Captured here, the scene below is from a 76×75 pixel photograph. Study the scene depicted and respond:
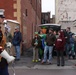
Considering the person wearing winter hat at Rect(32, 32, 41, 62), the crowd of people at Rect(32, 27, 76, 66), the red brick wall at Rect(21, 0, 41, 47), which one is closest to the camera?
the crowd of people at Rect(32, 27, 76, 66)

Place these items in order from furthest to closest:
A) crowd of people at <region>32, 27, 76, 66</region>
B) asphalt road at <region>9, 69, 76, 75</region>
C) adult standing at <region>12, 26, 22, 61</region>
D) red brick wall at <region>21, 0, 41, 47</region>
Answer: red brick wall at <region>21, 0, 41, 47</region>, adult standing at <region>12, 26, 22, 61</region>, crowd of people at <region>32, 27, 76, 66</region>, asphalt road at <region>9, 69, 76, 75</region>

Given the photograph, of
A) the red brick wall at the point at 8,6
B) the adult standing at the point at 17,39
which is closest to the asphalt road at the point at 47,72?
the adult standing at the point at 17,39

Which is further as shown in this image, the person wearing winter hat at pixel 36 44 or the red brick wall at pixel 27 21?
the red brick wall at pixel 27 21

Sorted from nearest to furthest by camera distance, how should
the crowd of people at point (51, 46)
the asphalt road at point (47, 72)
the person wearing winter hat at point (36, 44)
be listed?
the asphalt road at point (47, 72) < the crowd of people at point (51, 46) < the person wearing winter hat at point (36, 44)

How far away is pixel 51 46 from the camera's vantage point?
15078mm

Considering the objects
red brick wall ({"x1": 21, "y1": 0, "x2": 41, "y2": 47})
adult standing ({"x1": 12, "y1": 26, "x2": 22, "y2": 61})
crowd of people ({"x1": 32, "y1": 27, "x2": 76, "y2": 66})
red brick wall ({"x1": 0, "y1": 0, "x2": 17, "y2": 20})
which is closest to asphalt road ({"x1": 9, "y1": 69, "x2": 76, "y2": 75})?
crowd of people ({"x1": 32, "y1": 27, "x2": 76, "y2": 66})

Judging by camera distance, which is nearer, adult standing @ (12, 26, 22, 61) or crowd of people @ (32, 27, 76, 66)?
crowd of people @ (32, 27, 76, 66)

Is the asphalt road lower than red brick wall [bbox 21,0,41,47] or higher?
lower

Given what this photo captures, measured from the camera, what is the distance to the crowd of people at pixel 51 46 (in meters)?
14.4

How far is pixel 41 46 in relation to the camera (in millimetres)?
16109

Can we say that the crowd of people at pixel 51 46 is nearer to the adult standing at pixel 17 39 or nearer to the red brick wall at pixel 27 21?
the adult standing at pixel 17 39

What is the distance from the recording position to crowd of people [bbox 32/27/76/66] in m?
14.4

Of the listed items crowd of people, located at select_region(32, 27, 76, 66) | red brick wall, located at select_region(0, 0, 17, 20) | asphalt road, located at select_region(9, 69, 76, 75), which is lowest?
asphalt road, located at select_region(9, 69, 76, 75)

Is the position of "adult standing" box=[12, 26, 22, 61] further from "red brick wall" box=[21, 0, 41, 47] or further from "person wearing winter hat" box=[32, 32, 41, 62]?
"red brick wall" box=[21, 0, 41, 47]
